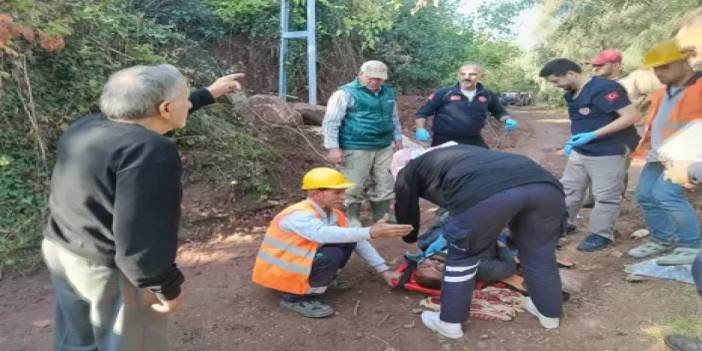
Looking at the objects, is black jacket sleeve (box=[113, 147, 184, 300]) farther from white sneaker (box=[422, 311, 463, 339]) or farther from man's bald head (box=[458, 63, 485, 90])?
man's bald head (box=[458, 63, 485, 90])

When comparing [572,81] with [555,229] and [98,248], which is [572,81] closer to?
[555,229]

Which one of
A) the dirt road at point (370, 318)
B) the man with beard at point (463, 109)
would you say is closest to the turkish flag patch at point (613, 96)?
the man with beard at point (463, 109)

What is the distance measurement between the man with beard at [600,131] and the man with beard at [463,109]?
79cm

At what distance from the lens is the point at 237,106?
702 cm

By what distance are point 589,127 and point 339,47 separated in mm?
8041

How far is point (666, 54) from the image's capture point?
3.50 m

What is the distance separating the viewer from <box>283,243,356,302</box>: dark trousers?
329 cm

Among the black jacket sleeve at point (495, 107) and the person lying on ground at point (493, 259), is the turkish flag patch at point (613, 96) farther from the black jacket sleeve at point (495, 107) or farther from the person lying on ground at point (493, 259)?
the person lying on ground at point (493, 259)

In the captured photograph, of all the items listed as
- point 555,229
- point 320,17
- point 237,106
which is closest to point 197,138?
point 237,106

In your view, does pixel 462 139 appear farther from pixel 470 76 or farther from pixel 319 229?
pixel 319 229

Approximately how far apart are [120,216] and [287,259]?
5.33ft

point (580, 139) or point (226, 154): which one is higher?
point (580, 139)

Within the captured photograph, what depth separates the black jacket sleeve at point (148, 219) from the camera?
5.65 ft

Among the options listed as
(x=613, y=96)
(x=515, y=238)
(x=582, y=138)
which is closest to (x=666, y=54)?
(x=613, y=96)
